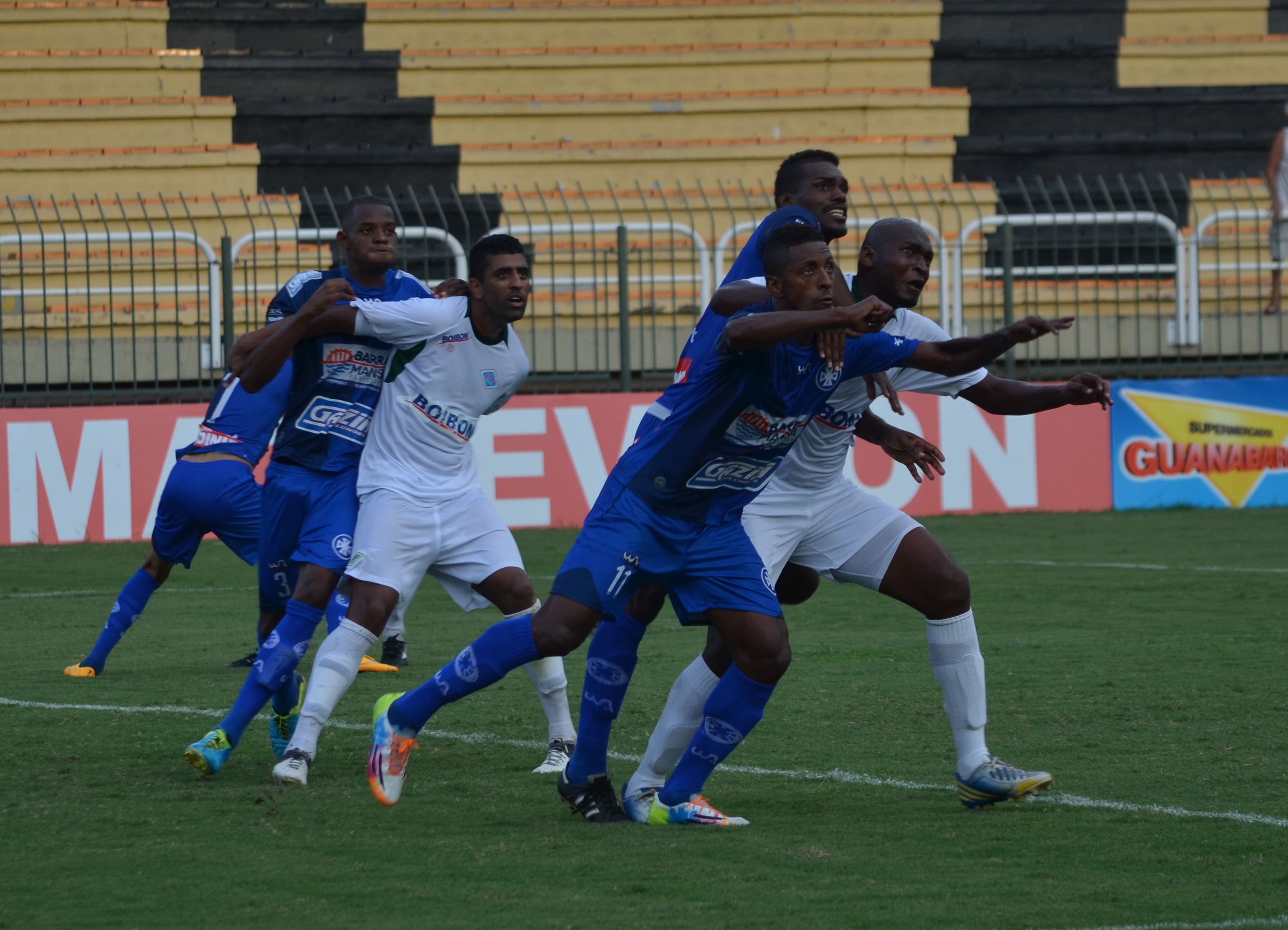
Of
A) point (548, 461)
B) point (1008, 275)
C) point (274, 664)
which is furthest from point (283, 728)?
point (1008, 275)

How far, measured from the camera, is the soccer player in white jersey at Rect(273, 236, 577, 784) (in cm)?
570

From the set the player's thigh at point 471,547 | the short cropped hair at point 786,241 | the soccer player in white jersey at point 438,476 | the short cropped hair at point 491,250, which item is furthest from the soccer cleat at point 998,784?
the short cropped hair at point 491,250

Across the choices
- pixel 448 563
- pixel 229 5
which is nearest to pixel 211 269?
pixel 229 5

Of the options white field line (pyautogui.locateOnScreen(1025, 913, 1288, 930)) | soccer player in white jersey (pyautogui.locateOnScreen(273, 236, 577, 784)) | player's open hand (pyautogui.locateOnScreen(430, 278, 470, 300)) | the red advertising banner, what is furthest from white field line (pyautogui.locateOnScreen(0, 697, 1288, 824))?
the red advertising banner

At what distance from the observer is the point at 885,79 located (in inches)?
808

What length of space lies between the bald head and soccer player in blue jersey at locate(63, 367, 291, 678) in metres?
3.82

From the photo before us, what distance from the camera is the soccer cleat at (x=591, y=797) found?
195 inches

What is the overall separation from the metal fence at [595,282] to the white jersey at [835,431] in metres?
9.07

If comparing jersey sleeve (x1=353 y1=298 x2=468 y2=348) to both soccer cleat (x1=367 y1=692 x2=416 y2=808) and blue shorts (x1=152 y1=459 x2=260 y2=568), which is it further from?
blue shorts (x1=152 y1=459 x2=260 y2=568)

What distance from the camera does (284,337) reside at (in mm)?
5633

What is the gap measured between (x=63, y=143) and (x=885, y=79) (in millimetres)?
9352

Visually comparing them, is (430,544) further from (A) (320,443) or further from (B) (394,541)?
(A) (320,443)

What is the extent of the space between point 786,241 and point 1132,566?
780 centimetres

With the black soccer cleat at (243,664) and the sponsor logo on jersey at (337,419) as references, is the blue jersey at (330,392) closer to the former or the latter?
the sponsor logo on jersey at (337,419)
